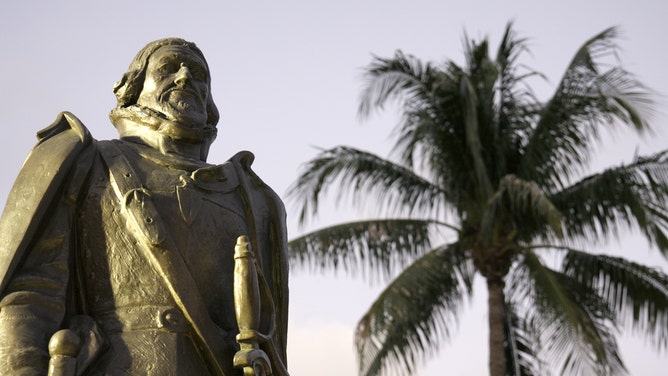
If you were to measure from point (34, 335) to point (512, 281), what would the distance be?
16.6m

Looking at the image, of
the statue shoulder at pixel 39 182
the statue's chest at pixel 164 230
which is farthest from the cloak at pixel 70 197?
the statue's chest at pixel 164 230

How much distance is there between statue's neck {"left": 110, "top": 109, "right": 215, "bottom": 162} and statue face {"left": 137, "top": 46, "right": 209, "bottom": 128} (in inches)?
1.7

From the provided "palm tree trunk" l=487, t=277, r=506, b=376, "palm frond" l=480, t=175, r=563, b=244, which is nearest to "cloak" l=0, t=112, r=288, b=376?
"palm frond" l=480, t=175, r=563, b=244

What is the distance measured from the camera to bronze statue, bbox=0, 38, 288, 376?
5227 millimetres

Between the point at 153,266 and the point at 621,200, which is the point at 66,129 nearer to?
the point at 153,266

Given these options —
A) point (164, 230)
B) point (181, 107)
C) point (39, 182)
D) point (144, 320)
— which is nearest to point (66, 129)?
point (39, 182)

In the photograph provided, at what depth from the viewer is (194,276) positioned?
218 inches

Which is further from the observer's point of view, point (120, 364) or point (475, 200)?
point (475, 200)

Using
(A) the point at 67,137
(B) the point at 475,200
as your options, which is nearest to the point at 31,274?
(A) the point at 67,137

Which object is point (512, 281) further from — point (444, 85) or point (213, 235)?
point (213, 235)

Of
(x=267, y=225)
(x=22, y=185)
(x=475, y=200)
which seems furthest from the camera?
(x=475, y=200)

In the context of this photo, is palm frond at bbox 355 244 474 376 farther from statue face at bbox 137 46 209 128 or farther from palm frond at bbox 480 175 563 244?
statue face at bbox 137 46 209 128

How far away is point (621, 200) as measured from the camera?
19.9 m

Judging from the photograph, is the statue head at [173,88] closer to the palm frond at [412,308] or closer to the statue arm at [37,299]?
the statue arm at [37,299]
